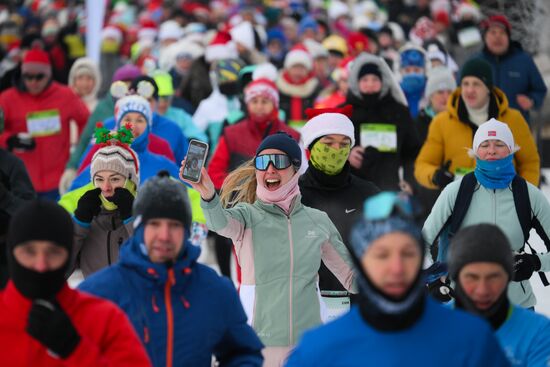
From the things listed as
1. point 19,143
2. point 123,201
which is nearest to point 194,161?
point 123,201

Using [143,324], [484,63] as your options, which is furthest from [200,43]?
[143,324]

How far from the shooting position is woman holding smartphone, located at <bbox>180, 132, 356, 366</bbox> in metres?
6.26

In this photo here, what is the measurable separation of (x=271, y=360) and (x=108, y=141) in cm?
181

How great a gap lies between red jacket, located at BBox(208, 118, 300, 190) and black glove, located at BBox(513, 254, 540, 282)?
326cm

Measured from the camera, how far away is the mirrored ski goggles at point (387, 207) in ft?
13.2

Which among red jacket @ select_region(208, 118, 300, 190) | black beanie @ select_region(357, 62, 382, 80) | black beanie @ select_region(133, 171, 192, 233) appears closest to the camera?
black beanie @ select_region(133, 171, 192, 233)

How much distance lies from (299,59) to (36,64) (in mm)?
3236

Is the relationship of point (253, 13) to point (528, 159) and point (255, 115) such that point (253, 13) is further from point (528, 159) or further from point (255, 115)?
point (528, 159)

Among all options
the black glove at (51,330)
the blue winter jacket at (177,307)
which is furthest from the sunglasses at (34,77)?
the black glove at (51,330)

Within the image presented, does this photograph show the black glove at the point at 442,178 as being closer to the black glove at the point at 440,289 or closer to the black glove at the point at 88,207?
the black glove at the point at 440,289

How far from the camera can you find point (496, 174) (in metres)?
7.07

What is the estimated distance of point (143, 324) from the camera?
476cm

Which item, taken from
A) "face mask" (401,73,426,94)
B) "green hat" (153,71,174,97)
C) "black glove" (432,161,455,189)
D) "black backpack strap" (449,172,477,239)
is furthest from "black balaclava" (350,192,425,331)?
"face mask" (401,73,426,94)

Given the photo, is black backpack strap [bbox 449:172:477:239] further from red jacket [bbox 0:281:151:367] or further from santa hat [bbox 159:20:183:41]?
santa hat [bbox 159:20:183:41]
